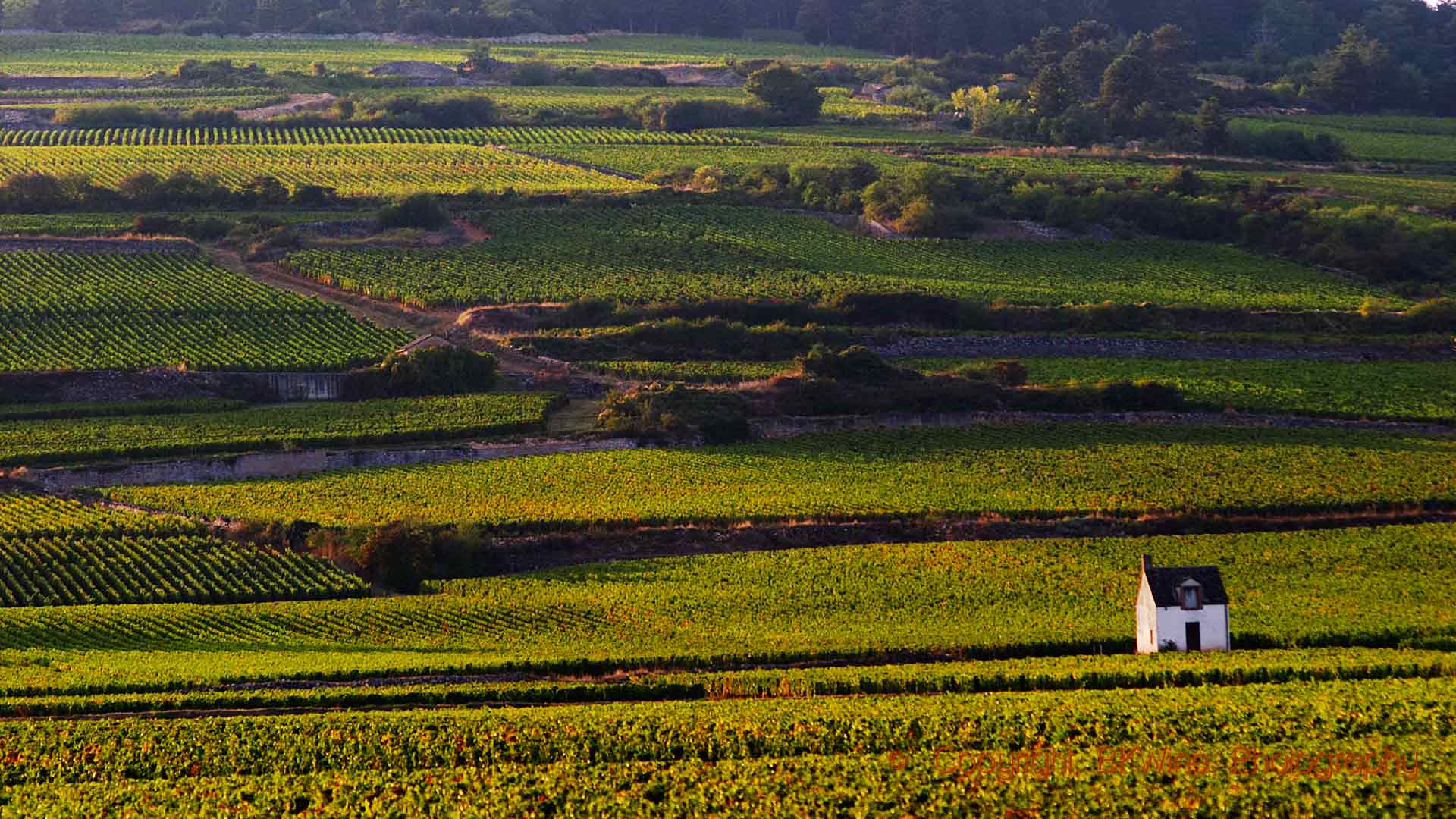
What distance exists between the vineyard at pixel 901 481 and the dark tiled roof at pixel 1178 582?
11996 mm

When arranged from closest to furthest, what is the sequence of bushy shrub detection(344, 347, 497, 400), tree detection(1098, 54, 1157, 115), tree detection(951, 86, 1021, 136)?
bushy shrub detection(344, 347, 497, 400) < tree detection(1098, 54, 1157, 115) < tree detection(951, 86, 1021, 136)

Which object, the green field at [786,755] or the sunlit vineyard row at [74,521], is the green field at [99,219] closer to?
the sunlit vineyard row at [74,521]

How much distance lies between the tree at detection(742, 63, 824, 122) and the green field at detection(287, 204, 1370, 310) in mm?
37094

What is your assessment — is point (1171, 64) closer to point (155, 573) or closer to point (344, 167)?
point (344, 167)

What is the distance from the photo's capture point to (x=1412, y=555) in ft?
167

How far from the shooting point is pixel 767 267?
90.9 metres

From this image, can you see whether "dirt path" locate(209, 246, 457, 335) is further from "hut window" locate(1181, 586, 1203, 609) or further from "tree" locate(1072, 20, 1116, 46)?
"tree" locate(1072, 20, 1116, 46)

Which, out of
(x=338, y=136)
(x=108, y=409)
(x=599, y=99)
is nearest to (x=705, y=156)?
(x=599, y=99)

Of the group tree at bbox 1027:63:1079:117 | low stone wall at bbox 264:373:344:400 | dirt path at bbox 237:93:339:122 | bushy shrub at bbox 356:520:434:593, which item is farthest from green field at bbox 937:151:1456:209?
bushy shrub at bbox 356:520:434:593

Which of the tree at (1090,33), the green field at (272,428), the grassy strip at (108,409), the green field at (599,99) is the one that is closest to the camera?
the green field at (272,428)

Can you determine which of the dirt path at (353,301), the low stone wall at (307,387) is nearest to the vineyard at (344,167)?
the dirt path at (353,301)

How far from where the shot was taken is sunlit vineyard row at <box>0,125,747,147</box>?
116250 millimetres

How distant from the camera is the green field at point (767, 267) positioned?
3344 inches

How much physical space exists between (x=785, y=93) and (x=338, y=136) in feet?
119
